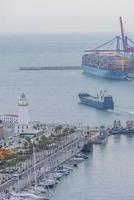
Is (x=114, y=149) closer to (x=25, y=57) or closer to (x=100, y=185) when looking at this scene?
(x=100, y=185)

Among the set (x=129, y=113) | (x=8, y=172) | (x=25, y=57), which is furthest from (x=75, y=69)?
(x=8, y=172)

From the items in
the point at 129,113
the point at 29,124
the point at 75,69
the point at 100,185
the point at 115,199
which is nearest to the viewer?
the point at 115,199

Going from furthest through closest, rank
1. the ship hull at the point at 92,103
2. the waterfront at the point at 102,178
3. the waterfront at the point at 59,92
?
the ship hull at the point at 92,103 < the waterfront at the point at 59,92 < the waterfront at the point at 102,178

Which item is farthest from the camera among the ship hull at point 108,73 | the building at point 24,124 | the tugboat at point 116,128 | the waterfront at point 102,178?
the ship hull at point 108,73

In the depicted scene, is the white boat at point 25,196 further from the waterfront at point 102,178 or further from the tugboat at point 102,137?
the tugboat at point 102,137

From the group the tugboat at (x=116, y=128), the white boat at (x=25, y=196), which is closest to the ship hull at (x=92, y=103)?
the tugboat at (x=116, y=128)

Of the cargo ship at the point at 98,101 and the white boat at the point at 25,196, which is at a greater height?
the cargo ship at the point at 98,101

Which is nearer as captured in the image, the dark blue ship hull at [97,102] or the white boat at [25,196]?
the white boat at [25,196]

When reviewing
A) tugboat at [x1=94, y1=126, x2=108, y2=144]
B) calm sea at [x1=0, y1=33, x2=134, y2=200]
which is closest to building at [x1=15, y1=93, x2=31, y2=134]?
tugboat at [x1=94, y1=126, x2=108, y2=144]
